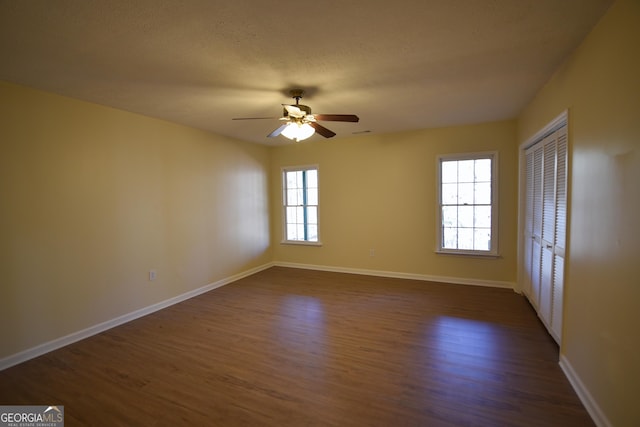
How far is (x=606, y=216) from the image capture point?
1716mm

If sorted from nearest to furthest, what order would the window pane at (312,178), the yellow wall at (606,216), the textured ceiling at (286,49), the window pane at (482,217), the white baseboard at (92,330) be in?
the yellow wall at (606,216)
the textured ceiling at (286,49)
the white baseboard at (92,330)
the window pane at (482,217)
the window pane at (312,178)

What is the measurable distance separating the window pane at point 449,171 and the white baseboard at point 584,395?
285cm

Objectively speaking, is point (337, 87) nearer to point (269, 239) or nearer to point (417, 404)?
point (417, 404)

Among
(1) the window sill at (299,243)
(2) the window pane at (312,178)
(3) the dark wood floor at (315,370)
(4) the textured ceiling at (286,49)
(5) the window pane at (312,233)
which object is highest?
(4) the textured ceiling at (286,49)

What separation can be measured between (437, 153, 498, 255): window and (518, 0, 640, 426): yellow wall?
7.23 feet

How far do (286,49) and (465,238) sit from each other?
12.8 ft

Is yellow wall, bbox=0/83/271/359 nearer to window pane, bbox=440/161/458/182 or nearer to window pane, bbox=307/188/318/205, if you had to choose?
window pane, bbox=307/188/318/205

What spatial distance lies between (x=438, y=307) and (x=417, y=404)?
1.90 meters

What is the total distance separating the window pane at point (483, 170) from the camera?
14.5 ft

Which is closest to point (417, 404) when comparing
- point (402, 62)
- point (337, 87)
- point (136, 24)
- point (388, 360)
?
point (388, 360)

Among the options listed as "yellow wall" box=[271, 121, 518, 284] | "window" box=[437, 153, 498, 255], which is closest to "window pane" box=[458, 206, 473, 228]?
"window" box=[437, 153, 498, 255]

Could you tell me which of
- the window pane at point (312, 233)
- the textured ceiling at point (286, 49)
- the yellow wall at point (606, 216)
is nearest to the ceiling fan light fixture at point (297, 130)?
the textured ceiling at point (286, 49)

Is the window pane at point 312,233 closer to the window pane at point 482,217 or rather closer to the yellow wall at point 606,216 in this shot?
the window pane at point 482,217

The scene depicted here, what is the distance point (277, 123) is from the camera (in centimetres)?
412
